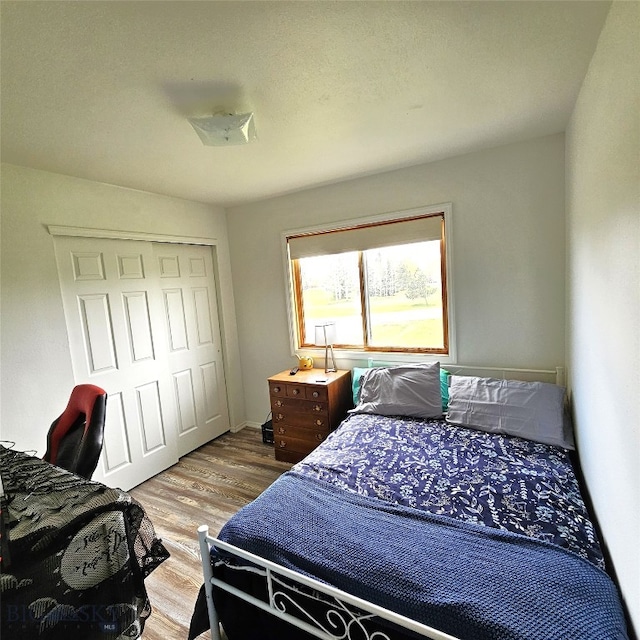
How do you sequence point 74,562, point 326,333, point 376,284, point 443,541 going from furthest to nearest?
point 326,333 → point 376,284 → point 443,541 → point 74,562

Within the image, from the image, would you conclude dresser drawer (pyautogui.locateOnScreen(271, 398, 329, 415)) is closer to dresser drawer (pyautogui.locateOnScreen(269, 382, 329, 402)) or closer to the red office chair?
dresser drawer (pyautogui.locateOnScreen(269, 382, 329, 402))

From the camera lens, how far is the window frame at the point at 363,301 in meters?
2.73

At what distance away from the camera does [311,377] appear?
9.99 feet

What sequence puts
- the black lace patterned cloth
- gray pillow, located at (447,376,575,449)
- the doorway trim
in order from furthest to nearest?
1. the doorway trim
2. gray pillow, located at (447,376,575,449)
3. the black lace patterned cloth

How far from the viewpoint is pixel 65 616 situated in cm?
87

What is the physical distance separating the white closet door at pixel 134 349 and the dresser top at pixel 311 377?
0.95 m

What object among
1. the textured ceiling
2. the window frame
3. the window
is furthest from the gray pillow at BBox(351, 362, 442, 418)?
the textured ceiling

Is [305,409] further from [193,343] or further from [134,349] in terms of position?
[134,349]

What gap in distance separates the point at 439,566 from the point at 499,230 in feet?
7.29

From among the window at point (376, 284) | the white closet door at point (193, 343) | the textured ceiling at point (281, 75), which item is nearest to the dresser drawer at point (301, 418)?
the window at point (376, 284)

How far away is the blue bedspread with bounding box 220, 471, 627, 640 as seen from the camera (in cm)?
101

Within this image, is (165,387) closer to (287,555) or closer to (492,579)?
(287,555)

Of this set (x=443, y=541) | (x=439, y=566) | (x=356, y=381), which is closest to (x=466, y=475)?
(x=443, y=541)

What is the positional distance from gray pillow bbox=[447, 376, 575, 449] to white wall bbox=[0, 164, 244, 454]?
271 centimetres
